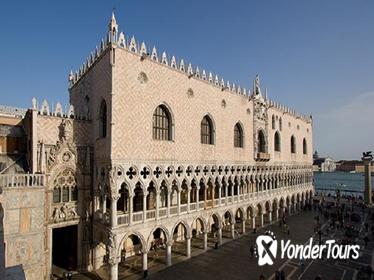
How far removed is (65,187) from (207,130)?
1297 cm

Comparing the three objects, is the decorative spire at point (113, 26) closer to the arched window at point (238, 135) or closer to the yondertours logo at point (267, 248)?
the arched window at point (238, 135)

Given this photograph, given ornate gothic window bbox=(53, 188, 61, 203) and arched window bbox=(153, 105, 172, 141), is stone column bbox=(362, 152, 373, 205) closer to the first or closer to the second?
arched window bbox=(153, 105, 172, 141)

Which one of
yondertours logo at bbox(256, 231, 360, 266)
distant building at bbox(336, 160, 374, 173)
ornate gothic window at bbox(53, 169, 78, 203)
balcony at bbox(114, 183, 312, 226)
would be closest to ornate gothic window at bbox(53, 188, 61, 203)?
ornate gothic window at bbox(53, 169, 78, 203)

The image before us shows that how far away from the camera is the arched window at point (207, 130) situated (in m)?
23.5

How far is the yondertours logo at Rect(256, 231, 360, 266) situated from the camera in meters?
20.6

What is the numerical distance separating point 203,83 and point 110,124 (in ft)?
34.3

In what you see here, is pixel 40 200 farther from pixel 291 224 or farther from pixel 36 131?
pixel 291 224

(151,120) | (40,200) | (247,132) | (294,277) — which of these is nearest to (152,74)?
(151,120)

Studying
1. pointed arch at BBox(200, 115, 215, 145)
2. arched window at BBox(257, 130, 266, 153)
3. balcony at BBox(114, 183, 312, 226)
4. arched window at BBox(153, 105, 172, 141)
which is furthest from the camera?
arched window at BBox(257, 130, 266, 153)

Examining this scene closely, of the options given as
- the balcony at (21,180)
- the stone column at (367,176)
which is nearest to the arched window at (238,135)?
the balcony at (21,180)

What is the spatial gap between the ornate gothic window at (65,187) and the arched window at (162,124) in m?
6.42

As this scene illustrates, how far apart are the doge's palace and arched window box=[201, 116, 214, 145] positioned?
0.31 feet

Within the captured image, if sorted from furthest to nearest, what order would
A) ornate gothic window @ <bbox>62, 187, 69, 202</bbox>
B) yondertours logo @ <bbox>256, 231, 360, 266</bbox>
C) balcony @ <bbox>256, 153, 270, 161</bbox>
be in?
balcony @ <bbox>256, 153, 270, 161</bbox>
yondertours logo @ <bbox>256, 231, 360, 266</bbox>
ornate gothic window @ <bbox>62, 187, 69, 202</bbox>

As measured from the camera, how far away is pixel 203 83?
2298cm
